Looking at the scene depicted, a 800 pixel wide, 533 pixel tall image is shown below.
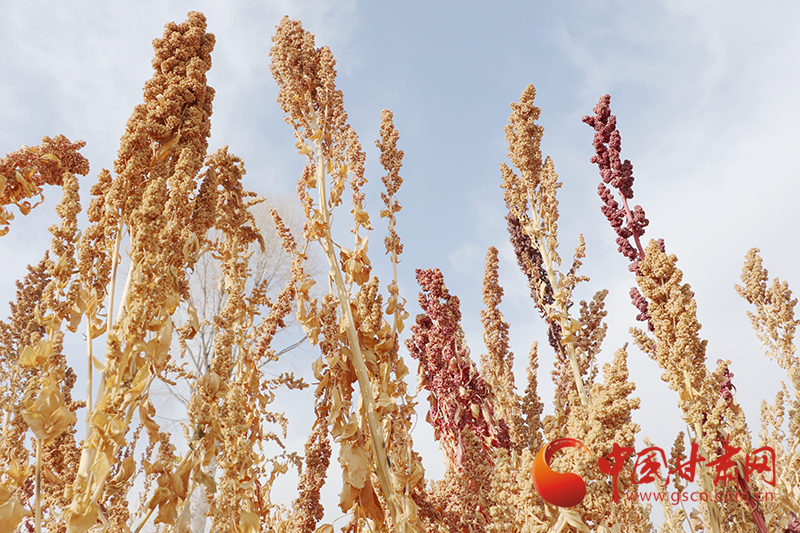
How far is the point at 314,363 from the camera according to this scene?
4.90ft

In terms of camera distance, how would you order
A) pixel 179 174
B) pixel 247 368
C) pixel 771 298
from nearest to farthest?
pixel 179 174 < pixel 247 368 < pixel 771 298

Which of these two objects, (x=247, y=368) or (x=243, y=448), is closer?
(x=243, y=448)

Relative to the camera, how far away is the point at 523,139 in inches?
99.8

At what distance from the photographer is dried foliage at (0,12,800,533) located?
107 cm

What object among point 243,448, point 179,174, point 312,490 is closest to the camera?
point 179,174

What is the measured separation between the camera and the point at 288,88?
6.11ft

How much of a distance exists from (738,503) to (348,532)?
1.54m

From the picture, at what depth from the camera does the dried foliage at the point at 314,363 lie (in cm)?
107

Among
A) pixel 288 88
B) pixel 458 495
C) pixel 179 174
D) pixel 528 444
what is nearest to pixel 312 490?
pixel 458 495

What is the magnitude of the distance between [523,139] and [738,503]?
187 cm

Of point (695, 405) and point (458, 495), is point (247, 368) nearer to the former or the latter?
point (458, 495)

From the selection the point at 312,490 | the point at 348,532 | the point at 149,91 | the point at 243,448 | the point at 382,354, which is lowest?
the point at 348,532

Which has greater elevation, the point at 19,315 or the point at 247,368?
the point at 19,315

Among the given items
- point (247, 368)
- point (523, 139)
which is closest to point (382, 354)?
point (247, 368)
